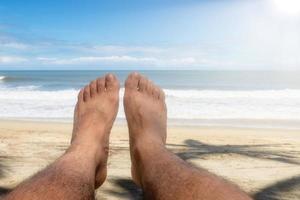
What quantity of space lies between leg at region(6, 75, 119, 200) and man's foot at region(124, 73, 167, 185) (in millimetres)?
151

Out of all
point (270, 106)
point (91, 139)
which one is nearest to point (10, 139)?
point (91, 139)

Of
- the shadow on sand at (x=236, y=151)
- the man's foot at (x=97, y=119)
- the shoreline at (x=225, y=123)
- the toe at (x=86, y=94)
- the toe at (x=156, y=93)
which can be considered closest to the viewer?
the man's foot at (x=97, y=119)

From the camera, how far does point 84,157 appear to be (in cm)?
230

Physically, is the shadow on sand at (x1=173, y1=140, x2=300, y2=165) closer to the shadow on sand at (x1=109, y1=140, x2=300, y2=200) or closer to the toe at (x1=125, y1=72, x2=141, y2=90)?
the shadow on sand at (x1=109, y1=140, x2=300, y2=200)

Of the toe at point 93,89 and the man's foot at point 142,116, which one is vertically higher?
the toe at point 93,89

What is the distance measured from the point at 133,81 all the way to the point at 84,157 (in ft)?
5.64

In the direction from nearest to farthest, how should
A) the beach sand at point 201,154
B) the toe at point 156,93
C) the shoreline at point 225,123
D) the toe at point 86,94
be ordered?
the beach sand at point 201,154
the toe at point 86,94
the toe at point 156,93
the shoreline at point 225,123

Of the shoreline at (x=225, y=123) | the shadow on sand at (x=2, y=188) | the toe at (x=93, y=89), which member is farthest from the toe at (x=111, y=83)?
the shoreline at (x=225, y=123)

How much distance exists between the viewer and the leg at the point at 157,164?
169 cm

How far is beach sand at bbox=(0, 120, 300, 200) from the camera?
3414 mm

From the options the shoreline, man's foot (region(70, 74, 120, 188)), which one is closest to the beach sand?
the shoreline

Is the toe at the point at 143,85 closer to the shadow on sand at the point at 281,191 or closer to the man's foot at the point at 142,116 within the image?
the man's foot at the point at 142,116

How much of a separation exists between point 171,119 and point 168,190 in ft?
24.2

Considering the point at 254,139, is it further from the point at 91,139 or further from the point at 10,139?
the point at 91,139
